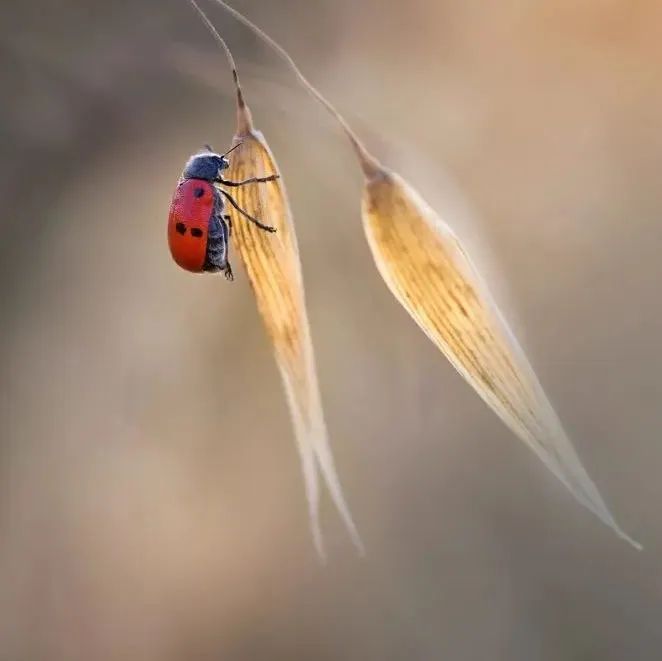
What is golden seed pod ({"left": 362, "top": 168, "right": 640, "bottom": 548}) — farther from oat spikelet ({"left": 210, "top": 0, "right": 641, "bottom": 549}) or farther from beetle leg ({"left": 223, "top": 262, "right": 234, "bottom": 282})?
beetle leg ({"left": 223, "top": 262, "right": 234, "bottom": 282})

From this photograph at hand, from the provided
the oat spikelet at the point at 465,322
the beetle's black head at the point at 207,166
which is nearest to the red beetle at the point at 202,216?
the beetle's black head at the point at 207,166

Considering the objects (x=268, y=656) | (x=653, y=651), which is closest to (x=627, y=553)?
(x=653, y=651)

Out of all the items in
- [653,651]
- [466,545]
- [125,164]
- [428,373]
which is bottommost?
[653,651]

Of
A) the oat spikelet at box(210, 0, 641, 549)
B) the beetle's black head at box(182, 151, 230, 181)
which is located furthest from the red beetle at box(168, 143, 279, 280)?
the oat spikelet at box(210, 0, 641, 549)

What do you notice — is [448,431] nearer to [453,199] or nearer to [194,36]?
[453,199]

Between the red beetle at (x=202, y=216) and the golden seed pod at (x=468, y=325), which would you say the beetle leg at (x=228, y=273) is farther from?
the golden seed pod at (x=468, y=325)
